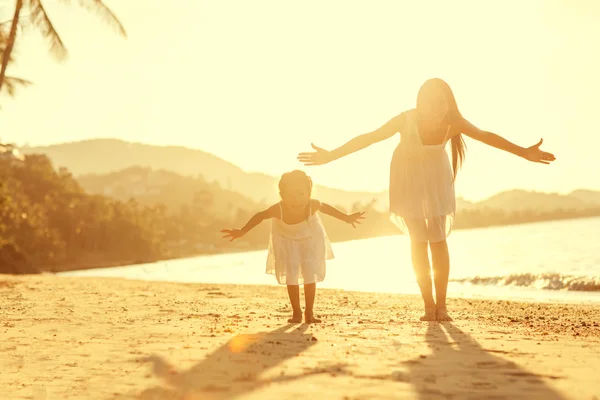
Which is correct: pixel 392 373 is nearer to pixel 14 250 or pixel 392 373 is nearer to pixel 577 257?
pixel 577 257

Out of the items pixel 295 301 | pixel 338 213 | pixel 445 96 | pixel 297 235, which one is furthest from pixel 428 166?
pixel 295 301

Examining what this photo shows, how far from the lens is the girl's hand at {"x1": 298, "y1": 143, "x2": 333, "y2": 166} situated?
6410 millimetres

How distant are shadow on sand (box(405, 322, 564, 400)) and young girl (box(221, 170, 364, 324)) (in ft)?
7.07

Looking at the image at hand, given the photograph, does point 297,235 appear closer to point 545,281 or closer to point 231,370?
point 231,370

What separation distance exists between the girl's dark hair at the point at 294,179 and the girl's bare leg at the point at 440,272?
4.92ft

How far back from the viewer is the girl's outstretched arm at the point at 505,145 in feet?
19.6

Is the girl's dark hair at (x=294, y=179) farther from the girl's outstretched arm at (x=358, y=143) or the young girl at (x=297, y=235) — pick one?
the girl's outstretched arm at (x=358, y=143)

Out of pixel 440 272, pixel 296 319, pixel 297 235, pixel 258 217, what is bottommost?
pixel 296 319

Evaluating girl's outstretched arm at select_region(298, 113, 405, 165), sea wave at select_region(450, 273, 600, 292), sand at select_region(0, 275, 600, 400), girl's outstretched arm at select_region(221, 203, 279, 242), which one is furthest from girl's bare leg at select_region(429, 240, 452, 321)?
sea wave at select_region(450, 273, 600, 292)

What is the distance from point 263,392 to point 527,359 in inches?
76.1

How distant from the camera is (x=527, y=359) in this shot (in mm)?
4438

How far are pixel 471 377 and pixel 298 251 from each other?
132 inches

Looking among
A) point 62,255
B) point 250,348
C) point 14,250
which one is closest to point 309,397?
point 250,348

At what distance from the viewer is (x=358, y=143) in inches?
256
